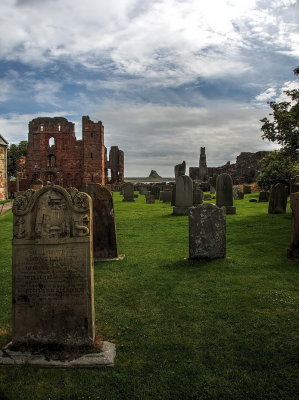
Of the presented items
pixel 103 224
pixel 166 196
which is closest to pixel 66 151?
pixel 166 196

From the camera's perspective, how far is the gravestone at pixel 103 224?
748cm

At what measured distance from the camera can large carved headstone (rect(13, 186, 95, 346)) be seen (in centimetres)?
359

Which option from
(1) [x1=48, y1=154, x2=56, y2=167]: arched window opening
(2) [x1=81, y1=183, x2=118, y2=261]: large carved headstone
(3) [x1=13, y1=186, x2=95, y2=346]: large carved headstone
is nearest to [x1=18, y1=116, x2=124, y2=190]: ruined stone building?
(1) [x1=48, y1=154, x2=56, y2=167]: arched window opening

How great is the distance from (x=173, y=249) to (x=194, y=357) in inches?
197

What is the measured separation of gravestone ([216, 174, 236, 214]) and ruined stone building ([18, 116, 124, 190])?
3424cm

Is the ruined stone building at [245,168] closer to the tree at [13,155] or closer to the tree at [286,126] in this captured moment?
the tree at [286,126]

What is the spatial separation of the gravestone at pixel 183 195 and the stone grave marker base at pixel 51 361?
11716 millimetres

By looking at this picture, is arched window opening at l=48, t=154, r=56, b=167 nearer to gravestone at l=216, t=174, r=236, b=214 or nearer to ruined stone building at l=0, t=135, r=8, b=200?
ruined stone building at l=0, t=135, r=8, b=200

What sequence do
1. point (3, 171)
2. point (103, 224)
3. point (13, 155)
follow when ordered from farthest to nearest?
point (13, 155) < point (3, 171) < point (103, 224)

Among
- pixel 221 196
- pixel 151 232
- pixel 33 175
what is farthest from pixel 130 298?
pixel 33 175

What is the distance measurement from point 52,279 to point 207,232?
423cm

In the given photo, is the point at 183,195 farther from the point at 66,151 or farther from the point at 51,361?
the point at 66,151

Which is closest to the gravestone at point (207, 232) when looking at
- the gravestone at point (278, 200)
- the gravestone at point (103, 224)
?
the gravestone at point (103, 224)

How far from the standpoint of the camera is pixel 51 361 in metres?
3.41
